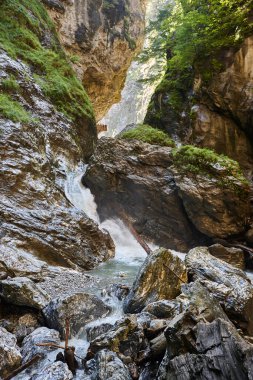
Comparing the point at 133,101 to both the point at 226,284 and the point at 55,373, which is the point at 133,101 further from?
the point at 55,373

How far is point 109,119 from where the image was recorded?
182 feet

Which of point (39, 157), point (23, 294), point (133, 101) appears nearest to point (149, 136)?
point (39, 157)

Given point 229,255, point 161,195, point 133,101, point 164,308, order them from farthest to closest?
point 133,101
point 161,195
point 229,255
point 164,308

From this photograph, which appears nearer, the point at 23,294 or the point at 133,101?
the point at 23,294

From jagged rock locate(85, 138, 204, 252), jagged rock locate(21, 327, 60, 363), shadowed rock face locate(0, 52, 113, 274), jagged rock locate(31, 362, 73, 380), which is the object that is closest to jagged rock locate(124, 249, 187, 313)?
jagged rock locate(21, 327, 60, 363)

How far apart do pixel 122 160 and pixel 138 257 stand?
395cm

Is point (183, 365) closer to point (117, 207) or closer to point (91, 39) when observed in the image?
point (117, 207)

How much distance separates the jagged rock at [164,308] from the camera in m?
4.47

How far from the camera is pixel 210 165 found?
10.8m

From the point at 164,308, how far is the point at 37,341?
1.84 metres

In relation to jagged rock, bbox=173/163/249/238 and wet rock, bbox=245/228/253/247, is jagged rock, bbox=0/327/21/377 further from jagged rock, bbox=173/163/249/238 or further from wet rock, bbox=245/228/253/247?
wet rock, bbox=245/228/253/247

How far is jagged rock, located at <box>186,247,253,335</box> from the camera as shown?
4.61 meters

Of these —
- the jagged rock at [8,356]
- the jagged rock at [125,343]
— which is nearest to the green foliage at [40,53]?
the jagged rock at [8,356]

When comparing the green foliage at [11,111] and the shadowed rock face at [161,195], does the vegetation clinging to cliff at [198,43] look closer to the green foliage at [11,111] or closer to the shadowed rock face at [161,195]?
the shadowed rock face at [161,195]
